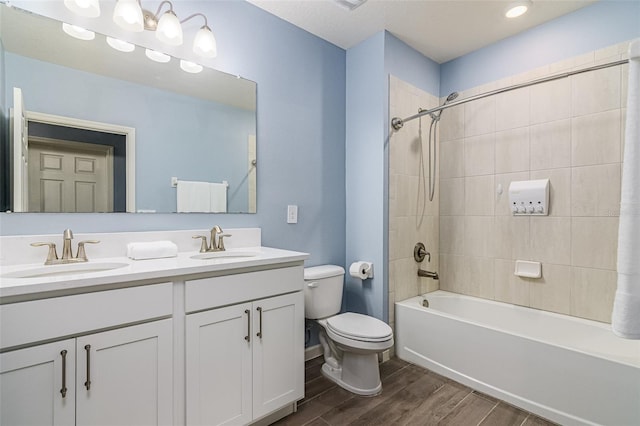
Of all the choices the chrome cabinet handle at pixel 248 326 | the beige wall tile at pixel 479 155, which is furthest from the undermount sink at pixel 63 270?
the beige wall tile at pixel 479 155

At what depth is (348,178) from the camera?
2.54 metres

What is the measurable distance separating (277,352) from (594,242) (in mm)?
2088

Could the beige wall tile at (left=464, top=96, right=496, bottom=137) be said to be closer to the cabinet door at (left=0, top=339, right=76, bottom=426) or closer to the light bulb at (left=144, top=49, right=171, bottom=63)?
the light bulb at (left=144, top=49, right=171, bottom=63)

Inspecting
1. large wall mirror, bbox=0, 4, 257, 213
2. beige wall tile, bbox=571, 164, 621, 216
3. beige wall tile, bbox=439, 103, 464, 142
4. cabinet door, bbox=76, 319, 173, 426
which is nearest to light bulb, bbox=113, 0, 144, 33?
large wall mirror, bbox=0, 4, 257, 213

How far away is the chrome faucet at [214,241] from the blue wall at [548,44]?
91.8 inches

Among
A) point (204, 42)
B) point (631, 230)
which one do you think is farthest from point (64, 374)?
point (631, 230)

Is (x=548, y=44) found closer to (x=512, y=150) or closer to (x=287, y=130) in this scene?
(x=512, y=150)

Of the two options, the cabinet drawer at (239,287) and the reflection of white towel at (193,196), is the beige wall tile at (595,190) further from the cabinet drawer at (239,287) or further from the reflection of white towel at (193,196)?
the reflection of white towel at (193,196)

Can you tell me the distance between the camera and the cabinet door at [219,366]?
4.19 ft

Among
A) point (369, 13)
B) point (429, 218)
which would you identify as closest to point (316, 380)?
point (429, 218)

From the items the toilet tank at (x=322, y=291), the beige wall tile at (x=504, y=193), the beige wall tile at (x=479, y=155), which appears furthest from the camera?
the beige wall tile at (x=479, y=155)

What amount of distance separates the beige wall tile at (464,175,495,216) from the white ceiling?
1.10m

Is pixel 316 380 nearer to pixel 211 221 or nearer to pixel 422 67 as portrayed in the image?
pixel 211 221

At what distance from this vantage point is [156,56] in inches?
64.7
